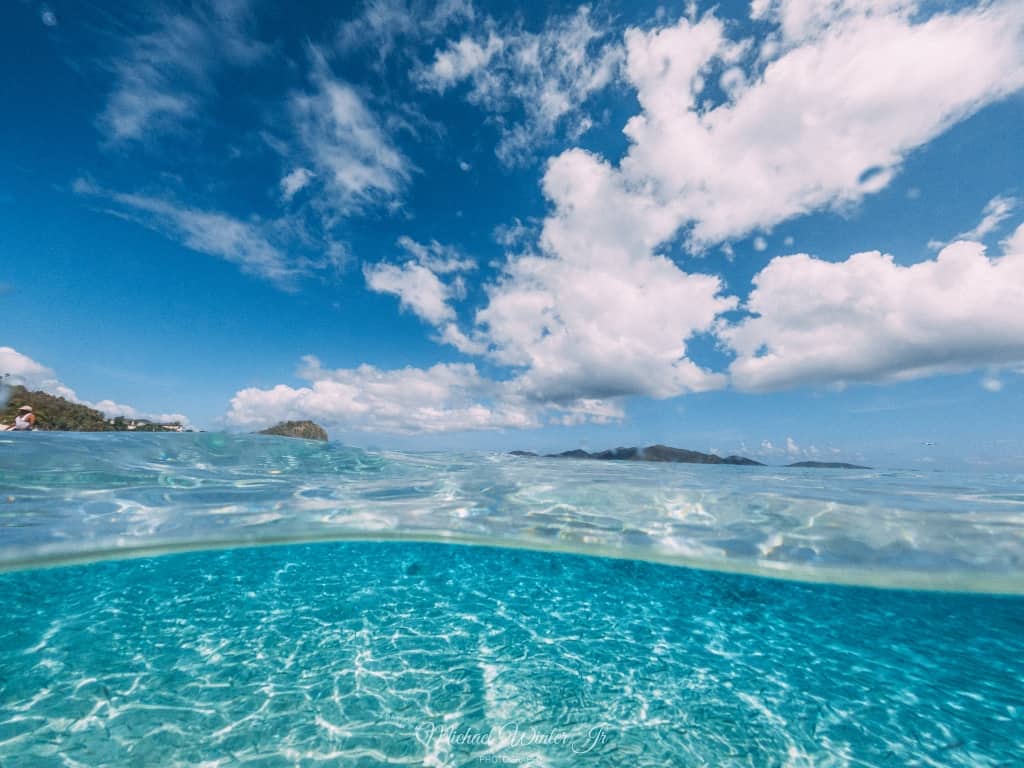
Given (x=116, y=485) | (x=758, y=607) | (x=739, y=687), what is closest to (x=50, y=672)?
(x=116, y=485)

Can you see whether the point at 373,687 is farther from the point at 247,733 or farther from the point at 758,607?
the point at 758,607

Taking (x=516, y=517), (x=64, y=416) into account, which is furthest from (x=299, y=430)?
(x=516, y=517)

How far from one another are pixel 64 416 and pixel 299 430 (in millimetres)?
14319

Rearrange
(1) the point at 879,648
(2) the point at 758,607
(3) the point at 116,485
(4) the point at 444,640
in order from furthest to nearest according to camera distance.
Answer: (3) the point at 116,485, (2) the point at 758,607, (1) the point at 879,648, (4) the point at 444,640

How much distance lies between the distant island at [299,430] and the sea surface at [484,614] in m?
15.4

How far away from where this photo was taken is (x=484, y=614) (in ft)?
32.4

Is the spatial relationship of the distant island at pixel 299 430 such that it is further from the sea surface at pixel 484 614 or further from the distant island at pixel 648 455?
the distant island at pixel 648 455

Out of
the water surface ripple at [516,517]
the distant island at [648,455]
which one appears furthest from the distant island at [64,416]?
the distant island at [648,455]

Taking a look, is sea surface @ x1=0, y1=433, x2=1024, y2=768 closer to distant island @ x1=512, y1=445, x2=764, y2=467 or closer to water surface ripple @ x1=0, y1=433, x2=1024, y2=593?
water surface ripple @ x1=0, y1=433, x2=1024, y2=593

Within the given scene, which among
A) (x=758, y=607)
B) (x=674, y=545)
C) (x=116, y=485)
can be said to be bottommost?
(x=758, y=607)

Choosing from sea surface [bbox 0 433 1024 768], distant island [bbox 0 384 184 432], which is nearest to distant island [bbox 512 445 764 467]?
sea surface [bbox 0 433 1024 768]

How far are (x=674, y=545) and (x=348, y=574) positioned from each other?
10887mm

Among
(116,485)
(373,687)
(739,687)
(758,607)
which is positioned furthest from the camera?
(116,485)

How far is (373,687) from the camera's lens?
21.4 feet
